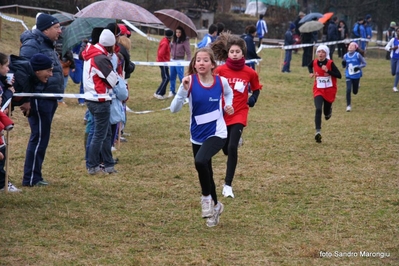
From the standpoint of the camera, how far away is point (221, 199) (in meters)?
8.02

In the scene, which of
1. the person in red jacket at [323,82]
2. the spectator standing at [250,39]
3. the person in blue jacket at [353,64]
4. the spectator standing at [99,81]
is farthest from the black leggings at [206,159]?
the spectator standing at [250,39]

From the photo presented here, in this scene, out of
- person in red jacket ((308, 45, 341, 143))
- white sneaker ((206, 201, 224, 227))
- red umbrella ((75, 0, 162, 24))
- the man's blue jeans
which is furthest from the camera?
person in red jacket ((308, 45, 341, 143))

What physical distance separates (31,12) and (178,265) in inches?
1044

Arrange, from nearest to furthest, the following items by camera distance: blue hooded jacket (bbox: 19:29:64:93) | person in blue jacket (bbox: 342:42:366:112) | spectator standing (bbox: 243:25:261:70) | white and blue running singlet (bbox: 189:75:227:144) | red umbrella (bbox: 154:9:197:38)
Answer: white and blue running singlet (bbox: 189:75:227:144)
blue hooded jacket (bbox: 19:29:64:93)
person in blue jacket (bbox: 342:42:366:112)
spectator standing (bbox: 243:25:261:70)
red umbrella (bbox: 154:9:197:38)

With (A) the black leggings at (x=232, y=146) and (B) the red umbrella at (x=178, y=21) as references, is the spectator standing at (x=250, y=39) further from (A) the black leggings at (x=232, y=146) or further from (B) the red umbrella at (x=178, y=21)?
(A) the black leggings at (x=232, y=146)

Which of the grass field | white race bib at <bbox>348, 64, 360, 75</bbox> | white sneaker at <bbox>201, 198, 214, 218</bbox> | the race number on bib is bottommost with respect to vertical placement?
the grass field

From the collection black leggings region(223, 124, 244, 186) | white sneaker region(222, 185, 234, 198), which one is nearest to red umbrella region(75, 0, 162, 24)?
black leggings region(223, 124, 244, 186)

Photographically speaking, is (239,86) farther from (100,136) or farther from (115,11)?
(115,11)

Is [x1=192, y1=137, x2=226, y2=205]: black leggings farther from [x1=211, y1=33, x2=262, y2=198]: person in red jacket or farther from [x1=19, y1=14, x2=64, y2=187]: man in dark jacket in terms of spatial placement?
[x1=19, y1=14, x2=64, y2=187]: man in dark jacket

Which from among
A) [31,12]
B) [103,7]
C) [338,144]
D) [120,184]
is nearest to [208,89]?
[120,184]

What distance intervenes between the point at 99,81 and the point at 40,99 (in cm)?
102

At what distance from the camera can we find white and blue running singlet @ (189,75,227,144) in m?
6.61

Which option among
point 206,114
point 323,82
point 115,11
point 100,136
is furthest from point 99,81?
point 323,82

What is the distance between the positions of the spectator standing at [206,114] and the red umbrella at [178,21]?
11.9 m
